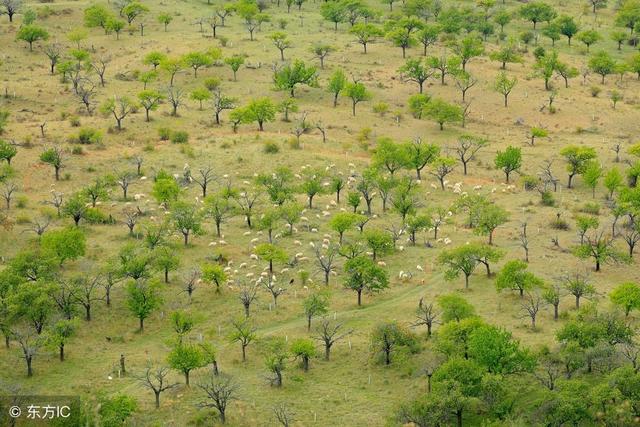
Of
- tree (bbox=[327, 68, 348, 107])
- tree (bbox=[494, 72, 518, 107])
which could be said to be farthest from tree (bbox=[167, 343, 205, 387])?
tree (bbox=[494, 72, 518, 107])

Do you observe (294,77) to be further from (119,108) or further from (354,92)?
(119,108)

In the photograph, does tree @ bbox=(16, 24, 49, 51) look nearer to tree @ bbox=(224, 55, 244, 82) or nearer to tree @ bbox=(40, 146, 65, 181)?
tree @ bbox=(224, 55, 244, 82)

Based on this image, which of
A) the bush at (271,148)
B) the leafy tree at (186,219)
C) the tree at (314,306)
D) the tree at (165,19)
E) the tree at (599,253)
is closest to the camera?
the tree at (314,306)

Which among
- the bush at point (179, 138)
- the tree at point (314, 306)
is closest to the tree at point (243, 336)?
the tree at point (314, 306)

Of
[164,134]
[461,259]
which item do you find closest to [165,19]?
[164,134]

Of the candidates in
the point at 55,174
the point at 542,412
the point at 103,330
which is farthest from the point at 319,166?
the point at 542,412

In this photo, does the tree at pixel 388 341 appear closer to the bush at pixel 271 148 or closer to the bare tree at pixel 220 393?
the bare tree at pixel 220 393
